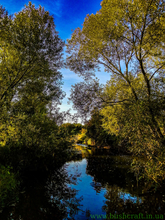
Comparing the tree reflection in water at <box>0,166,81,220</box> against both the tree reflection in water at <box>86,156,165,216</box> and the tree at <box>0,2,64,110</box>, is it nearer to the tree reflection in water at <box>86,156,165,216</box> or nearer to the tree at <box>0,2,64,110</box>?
the tree reflection in water at <box>86,156,165,216</box>

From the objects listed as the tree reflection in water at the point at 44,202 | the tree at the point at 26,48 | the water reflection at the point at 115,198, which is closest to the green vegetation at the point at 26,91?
the tree at the point at 26,48

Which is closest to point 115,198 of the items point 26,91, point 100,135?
point 26,91

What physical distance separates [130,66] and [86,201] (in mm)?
13506

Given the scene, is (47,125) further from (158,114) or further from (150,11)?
(150,11)

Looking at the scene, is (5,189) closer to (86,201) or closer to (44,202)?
(44,202)

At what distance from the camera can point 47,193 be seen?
1026cm

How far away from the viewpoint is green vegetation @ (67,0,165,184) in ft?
33.2

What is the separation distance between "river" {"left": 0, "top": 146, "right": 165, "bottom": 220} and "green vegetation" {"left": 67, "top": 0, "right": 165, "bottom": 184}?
1846mm

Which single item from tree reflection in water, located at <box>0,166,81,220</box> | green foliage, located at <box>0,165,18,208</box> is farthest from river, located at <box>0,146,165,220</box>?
green foliage, located at <box>0,165,18,208</box>

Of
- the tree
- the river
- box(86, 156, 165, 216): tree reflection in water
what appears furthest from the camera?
the tree

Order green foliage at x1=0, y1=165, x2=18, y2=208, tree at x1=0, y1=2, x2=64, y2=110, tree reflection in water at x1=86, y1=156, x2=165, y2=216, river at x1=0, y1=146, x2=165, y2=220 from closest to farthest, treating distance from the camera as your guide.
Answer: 1. river at x1=0, y1=146, x2=165, y2=220
2. tree reflection in water at x1=86, y1=156, x2=165, y2=216
3. green foliage at x1=0, y1=165, x2=18, y2=208
4. tree at x1=0, y1=2, x2=64, y2=110

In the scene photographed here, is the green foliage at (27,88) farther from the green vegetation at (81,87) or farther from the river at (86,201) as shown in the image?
the river at (86,201)

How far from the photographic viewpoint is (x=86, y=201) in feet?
30.7

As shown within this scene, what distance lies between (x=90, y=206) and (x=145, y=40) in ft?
45.1
